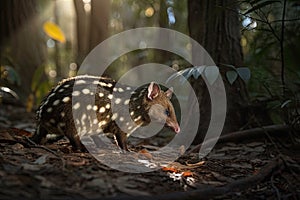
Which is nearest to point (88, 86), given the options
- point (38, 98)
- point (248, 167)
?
point (248, 167)

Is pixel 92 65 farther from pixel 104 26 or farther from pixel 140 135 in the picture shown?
pixel 140 135

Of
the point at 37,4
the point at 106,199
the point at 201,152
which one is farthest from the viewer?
the point at 37,4

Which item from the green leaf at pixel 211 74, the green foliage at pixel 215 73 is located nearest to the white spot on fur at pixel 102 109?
the green foliage at pixel 215 73

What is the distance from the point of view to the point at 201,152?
4.32 metres

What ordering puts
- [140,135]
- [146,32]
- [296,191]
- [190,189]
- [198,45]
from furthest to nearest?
[146,32]
[140,135]
[198,45]
[296,191]
[190,189]

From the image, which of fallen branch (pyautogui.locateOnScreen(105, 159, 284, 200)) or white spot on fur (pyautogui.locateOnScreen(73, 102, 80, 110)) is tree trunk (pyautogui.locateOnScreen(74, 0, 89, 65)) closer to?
white spot on fur (pyautogui.locateOnScreen(73, 102, 80, 110))

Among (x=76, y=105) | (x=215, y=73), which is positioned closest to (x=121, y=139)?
(x=76, y=105)

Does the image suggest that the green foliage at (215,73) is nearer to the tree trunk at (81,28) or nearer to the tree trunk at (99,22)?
the tree trunk at (99,22)

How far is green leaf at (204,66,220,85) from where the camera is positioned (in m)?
3.48

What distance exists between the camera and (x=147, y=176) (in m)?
3.09

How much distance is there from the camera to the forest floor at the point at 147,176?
2.63m

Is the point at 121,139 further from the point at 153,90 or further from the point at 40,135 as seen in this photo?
the point at 40,135

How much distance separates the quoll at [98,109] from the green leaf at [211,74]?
65 cm

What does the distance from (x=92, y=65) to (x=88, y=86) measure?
2.37m
